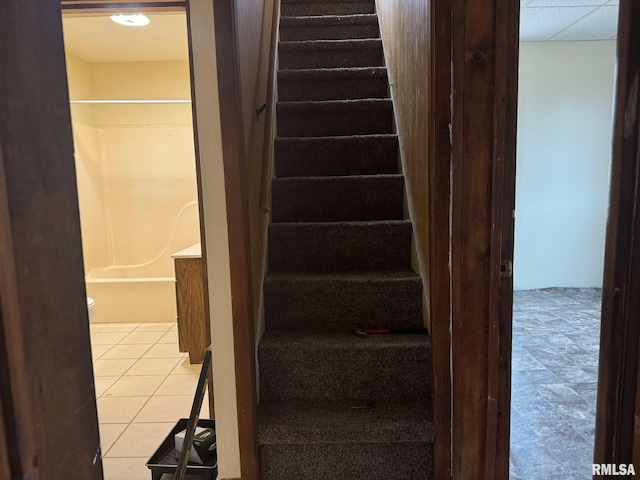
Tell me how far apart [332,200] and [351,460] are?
1.25 m

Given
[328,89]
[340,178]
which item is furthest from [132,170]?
[340,178]

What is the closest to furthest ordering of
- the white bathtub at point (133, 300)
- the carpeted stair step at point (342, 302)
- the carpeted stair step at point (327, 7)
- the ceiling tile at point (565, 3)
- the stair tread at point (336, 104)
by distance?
the carpeted stair step at point (342, 302), the stair tread at point (336, 104), the ceiling tile at point (565, 3), the carpeted stair step at point (327, 7), the white bathtub at point (133, 300)

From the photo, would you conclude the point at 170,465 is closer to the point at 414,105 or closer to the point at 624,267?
the point at 624,267

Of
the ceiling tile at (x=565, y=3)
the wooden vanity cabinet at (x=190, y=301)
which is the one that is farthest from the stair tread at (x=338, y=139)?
the ceiling tile at (x=565, y=3)

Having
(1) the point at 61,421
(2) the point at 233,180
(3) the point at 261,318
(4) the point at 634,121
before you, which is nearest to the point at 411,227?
(3) the point at 261,318

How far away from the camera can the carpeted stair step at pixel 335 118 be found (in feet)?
8.05

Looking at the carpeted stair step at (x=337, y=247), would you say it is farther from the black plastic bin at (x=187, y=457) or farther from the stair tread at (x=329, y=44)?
the stair tread at (x=329, y=44)

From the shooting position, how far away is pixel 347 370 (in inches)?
65.4

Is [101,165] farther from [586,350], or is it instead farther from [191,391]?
[586,350]

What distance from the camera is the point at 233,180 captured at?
4.60ft

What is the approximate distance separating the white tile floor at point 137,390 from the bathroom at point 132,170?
0.10 ft

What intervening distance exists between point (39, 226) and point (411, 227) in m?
1.80

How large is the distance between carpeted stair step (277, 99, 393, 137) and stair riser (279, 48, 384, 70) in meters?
0.52

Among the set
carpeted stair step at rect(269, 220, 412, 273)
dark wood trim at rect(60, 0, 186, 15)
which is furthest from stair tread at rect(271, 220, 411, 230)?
dark wood trim at rect(60, 0, 186, 15)
